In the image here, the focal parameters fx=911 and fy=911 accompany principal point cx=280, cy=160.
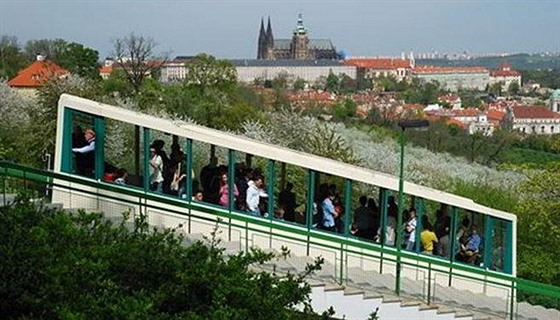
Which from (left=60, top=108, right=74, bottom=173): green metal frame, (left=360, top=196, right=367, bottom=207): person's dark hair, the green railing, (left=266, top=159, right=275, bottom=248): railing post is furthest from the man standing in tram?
(left=360, top=196, right=367, bottom=207): person's dark hair

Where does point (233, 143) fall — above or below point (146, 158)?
above

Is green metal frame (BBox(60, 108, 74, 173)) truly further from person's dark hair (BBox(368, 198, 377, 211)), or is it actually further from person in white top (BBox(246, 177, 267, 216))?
person's dark hair (BBox(368, 198, 377, 211))

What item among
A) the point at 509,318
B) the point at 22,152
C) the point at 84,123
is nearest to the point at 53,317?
the point at 84,123


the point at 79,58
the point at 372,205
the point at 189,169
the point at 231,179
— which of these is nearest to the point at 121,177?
the point at 189,169

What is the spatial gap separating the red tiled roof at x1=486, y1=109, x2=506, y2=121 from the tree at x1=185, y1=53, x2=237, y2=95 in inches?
3131

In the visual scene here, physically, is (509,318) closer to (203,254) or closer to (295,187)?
(295,187)

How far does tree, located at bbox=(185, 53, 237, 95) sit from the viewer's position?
7669 cm

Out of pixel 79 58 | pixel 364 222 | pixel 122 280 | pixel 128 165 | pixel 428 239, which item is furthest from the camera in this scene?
pixel 79 58

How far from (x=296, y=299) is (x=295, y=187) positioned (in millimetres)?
8943

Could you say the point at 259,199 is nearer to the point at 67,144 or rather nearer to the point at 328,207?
the point at 328,207

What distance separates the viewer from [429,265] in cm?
1476

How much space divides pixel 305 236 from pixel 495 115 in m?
147

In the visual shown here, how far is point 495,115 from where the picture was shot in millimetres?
156875

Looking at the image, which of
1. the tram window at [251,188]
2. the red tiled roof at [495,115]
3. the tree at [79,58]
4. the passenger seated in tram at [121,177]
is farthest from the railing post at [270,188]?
the red tiled roof at [495,115]
